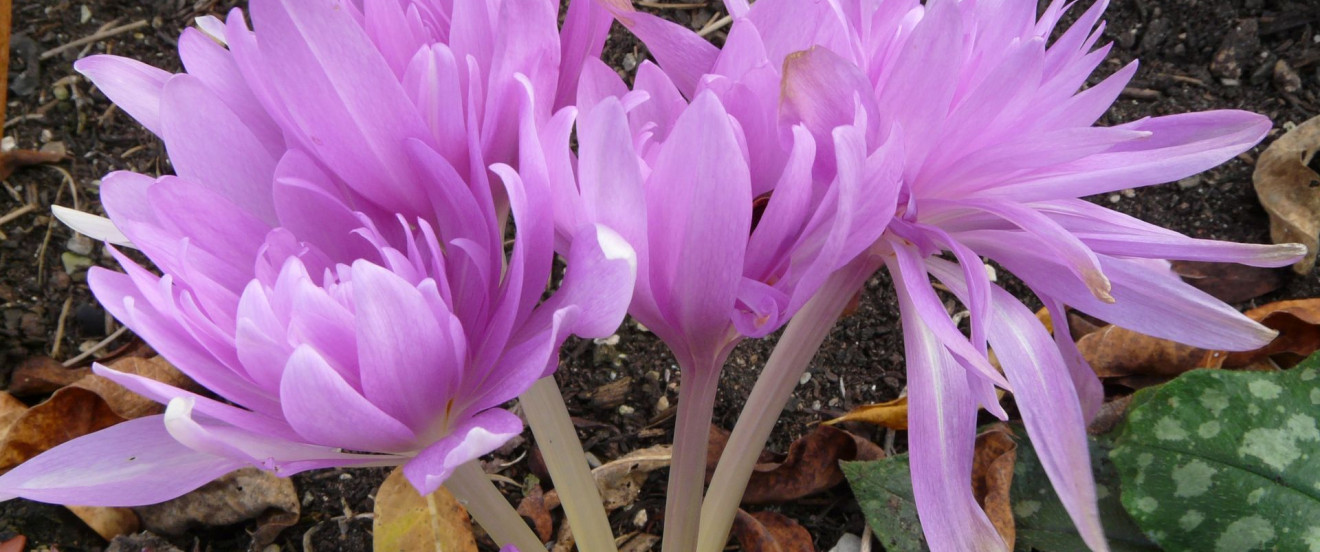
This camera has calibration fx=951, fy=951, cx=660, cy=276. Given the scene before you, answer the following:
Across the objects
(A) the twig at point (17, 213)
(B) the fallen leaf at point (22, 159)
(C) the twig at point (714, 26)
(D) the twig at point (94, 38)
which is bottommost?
(A) the twig at point (17, 213)

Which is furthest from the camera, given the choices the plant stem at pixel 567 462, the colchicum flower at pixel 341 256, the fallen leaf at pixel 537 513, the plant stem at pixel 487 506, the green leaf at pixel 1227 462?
the fallen leaf at pixel 537 513

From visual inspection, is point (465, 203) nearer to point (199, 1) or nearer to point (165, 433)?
point (165, 433)

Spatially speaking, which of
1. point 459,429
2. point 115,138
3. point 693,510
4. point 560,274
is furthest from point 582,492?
point 115,138

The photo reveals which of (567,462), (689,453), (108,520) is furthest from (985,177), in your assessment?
(108,520)

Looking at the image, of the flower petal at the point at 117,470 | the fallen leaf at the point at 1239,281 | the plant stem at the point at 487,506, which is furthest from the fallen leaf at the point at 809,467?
the flower petal at the point at 117,470

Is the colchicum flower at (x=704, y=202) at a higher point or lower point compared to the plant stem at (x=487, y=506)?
higher

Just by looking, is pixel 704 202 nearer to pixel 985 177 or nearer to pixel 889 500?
pixel 985 177

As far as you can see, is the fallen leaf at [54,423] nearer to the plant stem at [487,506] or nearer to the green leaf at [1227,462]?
the plant stem at [487,506]
